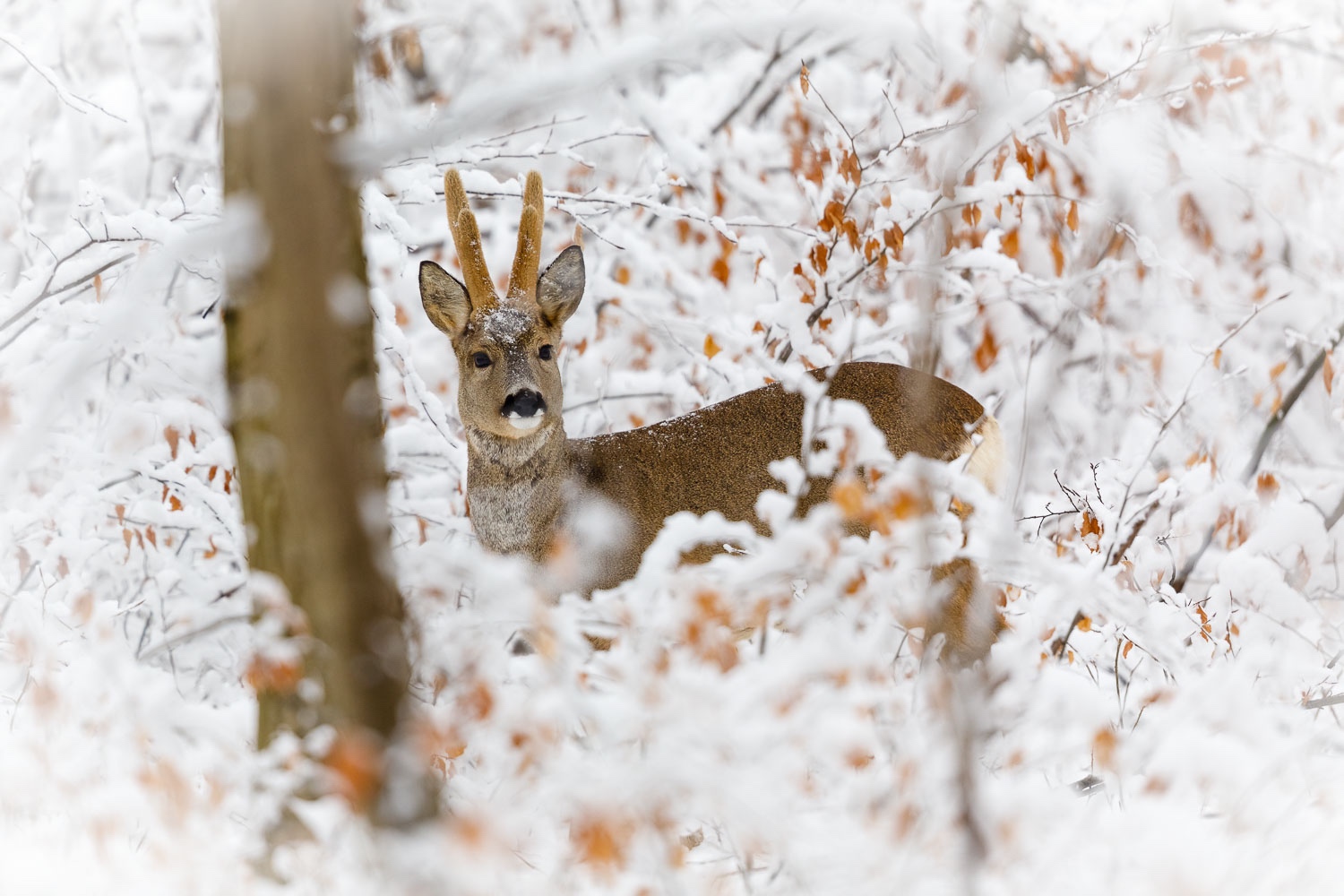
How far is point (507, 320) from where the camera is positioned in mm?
4191

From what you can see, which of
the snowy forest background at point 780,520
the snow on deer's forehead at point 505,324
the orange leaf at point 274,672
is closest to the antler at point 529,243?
the snow on deer's forehead at point 505,324

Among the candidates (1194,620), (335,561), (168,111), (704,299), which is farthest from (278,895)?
(168,111)

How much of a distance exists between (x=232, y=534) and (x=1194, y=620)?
328 cm

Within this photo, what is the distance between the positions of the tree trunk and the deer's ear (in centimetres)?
189

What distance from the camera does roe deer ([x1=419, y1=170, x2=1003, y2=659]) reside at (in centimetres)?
418

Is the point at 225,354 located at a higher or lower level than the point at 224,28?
lower

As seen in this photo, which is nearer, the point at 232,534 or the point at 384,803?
the point at 384,803

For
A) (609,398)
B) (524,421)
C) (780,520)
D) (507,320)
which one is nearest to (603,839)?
(780,520)

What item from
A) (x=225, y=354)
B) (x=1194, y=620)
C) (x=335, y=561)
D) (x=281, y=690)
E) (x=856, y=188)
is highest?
(x=856, y=188)

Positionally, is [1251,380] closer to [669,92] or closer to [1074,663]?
[1074,663]

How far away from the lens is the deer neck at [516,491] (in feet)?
14.0

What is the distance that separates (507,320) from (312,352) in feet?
6.11


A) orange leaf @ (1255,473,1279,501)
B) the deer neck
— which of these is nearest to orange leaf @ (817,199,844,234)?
the deer neck

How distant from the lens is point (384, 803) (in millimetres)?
2305
